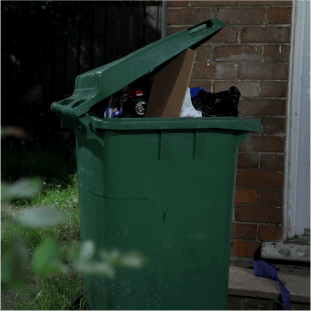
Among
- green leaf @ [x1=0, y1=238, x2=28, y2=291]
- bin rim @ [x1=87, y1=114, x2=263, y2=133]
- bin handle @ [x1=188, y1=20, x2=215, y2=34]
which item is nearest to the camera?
green leaf @ [x1=0, y1=238, x2=28, y2=291]

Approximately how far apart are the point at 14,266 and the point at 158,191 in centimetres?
105

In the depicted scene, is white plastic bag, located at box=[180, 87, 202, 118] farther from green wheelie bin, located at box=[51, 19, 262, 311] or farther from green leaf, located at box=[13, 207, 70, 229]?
green leaf, located at box=[13, 207, 70, 229]

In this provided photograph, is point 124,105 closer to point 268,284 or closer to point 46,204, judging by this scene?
point 268,284

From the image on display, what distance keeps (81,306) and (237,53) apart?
2.02m

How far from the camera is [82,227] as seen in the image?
2.09 m

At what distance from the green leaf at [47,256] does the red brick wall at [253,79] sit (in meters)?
2.10

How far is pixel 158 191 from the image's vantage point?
1.74m

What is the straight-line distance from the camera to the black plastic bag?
6.48 feet

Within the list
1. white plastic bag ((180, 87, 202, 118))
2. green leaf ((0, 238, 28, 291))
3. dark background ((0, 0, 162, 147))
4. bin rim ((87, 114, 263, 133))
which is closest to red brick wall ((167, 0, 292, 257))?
white plastic bag ((180, 87, 202, 118))

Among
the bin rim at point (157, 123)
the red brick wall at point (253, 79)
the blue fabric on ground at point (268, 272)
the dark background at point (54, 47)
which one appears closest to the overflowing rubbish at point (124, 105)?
the bin rim at point (157, 123)

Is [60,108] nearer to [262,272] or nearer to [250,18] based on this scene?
[250,18]

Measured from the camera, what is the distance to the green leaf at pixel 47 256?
2.39 feet

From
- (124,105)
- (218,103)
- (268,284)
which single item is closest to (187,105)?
(218,103)

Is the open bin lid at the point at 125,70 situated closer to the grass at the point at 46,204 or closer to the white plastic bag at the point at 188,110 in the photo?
A: the white plastic bag at the point at 188,110
